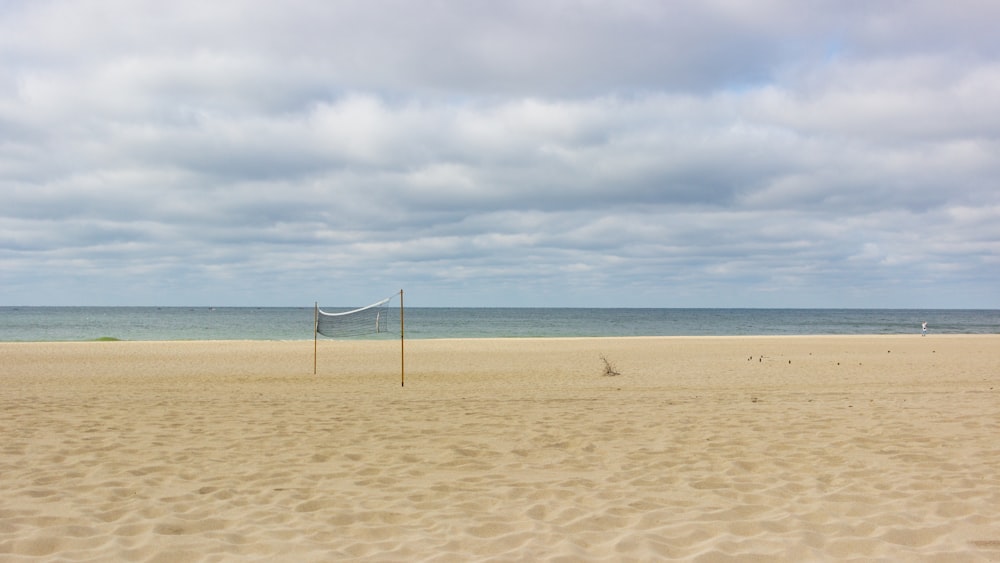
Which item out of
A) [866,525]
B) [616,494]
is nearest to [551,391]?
[616,494]

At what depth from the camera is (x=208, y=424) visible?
28.3 feet

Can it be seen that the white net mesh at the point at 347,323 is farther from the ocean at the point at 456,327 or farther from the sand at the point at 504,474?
the ocean at the point at 456,327

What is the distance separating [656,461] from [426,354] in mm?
19320

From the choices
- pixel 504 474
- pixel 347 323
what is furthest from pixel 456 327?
pixel 504 474

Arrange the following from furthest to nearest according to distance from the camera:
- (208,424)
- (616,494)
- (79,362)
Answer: (79,362) → (208,424) → (616,494)

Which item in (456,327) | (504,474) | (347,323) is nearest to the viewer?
(504,474)

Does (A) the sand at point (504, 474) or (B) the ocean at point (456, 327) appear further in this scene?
(B) the ocean at point (456, 327)

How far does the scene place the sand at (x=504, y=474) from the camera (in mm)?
4438

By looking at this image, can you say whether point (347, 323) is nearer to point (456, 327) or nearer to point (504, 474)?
point (504, 474)

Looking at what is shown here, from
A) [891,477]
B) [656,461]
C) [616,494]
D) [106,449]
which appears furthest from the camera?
[106,449]

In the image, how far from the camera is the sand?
4.44m

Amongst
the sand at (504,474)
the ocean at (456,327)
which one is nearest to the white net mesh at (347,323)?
the sand at (504,474)

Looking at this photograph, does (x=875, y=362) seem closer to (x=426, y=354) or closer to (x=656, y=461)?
(x=426, y=354)

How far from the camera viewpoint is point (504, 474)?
20.3ft
